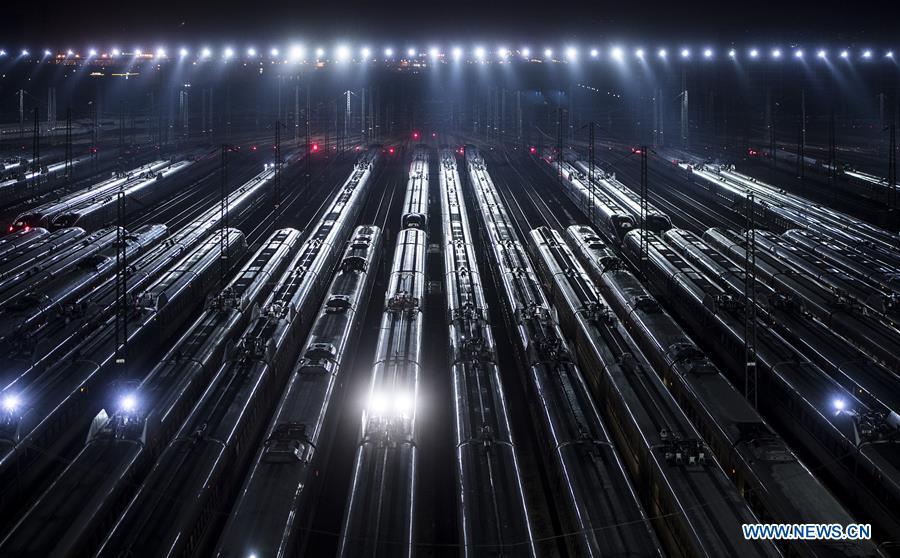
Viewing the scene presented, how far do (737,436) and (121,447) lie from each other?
14.5 m

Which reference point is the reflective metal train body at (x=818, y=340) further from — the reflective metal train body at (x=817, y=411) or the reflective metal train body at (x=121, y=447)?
the reflective metal train body at (x=121, y=447)

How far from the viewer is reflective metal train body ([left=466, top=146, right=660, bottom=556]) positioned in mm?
14188

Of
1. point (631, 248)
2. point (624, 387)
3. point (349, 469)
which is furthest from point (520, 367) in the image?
point (631, 248)

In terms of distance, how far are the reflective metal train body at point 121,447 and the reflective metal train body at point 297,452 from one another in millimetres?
2675

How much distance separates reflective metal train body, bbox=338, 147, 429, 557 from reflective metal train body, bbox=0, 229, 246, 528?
856 centimetres

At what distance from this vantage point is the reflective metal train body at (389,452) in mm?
14125

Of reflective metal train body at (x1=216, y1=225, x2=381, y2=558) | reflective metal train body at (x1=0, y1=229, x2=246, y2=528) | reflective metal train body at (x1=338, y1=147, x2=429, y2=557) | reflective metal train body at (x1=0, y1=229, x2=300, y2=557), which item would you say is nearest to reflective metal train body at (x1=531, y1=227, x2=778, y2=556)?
reflective metal train body at (x1=338, y1=147, x2=429, y2=557)

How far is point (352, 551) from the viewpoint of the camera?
44.8 ft

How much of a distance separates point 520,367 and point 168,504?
14.6 metres

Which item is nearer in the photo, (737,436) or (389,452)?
(389,452)

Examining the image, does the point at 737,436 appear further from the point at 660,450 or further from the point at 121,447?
the point at 121,447

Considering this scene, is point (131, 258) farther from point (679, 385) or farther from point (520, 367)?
point (679, 385)

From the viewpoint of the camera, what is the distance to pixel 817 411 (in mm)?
19500

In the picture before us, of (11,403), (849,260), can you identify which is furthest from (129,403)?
(849,260)
